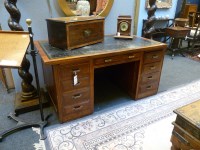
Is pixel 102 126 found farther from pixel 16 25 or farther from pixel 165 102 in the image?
pixel 16 25

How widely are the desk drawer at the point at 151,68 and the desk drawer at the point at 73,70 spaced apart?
74cm

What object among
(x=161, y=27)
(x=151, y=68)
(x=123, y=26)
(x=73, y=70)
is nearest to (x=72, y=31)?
(x=73, y=70)

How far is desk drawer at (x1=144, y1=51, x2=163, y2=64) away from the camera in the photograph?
1.91m

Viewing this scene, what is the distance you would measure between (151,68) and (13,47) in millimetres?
1473

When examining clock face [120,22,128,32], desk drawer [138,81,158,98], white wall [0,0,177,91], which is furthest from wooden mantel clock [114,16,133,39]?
desk drawer [138,81,158,98]

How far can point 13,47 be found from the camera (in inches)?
51.0

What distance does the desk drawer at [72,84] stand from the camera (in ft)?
5.11

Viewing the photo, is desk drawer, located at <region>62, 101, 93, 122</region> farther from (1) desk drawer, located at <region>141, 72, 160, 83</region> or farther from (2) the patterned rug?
(1) desk drawer, located at <region>141, 72, 160, 83</region>

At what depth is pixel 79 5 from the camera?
2.02 m

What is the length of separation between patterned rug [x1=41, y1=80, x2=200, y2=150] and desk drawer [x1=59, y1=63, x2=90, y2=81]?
0.51 m

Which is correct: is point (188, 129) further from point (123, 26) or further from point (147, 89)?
point (123, 26)

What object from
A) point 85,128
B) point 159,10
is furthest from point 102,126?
point 159,10

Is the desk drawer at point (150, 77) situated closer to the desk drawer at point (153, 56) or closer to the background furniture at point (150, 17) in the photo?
the desk drawer at point (153, 56)

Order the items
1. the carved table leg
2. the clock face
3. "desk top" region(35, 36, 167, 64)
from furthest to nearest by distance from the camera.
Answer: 1. the clock face
2. the carved table leg
3. "desk top" region(35, 36, 167, 64)
